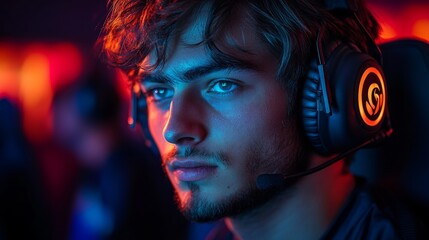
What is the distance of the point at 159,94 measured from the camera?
116cm

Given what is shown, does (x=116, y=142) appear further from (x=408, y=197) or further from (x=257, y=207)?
(x=408, y=197)

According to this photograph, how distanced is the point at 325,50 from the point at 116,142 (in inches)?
69.4

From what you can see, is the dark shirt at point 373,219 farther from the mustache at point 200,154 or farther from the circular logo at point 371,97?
the mustache at point 200,154

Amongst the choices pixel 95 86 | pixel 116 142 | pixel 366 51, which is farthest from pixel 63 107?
pixel 366 51

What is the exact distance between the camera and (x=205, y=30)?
98 centimetres

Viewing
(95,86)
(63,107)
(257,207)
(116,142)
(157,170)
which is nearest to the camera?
(257,207)

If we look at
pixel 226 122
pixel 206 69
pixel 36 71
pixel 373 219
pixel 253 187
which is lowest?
pixel 373 219

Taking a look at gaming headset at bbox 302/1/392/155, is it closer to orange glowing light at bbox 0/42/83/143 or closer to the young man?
the young man

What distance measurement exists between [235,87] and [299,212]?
0.36m

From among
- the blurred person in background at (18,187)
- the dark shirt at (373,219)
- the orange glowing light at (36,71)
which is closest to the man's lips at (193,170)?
the dark shirt at (373,219)

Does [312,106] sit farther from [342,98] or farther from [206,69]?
[206,69]

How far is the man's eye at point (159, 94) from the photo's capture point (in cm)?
114

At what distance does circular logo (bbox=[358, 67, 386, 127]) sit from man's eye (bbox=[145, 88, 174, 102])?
0.45 m

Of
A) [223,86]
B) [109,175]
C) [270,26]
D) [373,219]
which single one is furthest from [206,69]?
[109,175]
